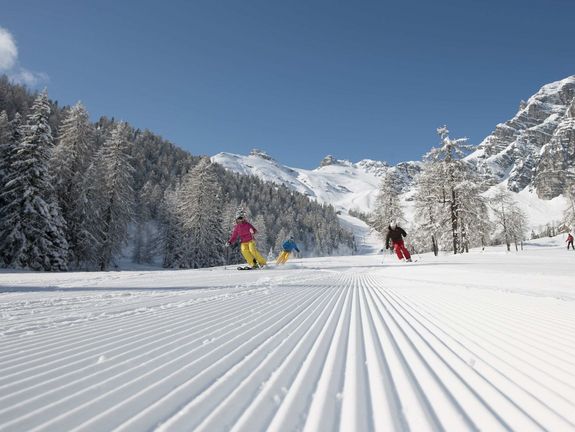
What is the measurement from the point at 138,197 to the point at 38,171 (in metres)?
51.4

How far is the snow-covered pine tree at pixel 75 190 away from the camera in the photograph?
25.5 m

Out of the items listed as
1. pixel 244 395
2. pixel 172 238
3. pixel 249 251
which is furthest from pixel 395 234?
pixel 172 238

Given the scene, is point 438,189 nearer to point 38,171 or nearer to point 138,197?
point 38,171

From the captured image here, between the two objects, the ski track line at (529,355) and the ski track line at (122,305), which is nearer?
the ski track line at (529,355)

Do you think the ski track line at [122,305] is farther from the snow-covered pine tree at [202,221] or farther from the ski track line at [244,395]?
the snow-covered pine tree at [202,221]

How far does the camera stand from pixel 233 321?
402cm

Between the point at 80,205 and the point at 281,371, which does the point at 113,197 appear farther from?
the point at 281,371

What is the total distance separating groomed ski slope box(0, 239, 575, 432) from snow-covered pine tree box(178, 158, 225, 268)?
32692 mm

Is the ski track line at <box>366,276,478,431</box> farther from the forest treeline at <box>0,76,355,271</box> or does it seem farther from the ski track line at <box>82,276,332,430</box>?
the forest treeline at <box>0,76,355,271</box>

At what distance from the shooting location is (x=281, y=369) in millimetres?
2371

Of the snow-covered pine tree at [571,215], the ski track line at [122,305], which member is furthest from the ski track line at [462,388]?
the snow-covered pine tree at [571,215]

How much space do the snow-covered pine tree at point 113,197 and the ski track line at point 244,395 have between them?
28.5 meters

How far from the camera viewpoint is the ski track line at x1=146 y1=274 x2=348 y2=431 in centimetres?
157

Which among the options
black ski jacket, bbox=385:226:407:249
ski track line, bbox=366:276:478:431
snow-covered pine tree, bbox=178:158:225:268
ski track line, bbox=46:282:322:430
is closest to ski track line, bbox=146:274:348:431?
ski track line, bbox=46:282:322:430
